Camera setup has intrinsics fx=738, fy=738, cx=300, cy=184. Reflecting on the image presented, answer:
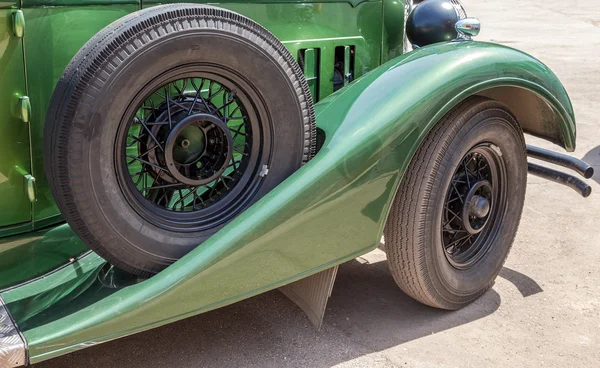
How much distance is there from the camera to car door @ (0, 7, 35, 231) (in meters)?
2.40

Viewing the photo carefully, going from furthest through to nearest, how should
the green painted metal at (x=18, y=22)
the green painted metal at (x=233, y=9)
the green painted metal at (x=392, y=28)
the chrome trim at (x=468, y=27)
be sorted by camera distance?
the green painted metal at (x=392, y=28) → the chrome trim at (x=468, y=27) → the green painted metal at (x=233, y=9) → the green painted metal at (x=18, y=22)

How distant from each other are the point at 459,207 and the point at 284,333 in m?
0.91

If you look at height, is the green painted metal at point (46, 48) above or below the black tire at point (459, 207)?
above

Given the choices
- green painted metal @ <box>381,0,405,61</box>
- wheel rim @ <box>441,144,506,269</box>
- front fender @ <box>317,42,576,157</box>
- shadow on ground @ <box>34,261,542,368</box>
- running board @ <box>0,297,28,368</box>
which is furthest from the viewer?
green painted metal @ <box>381,0,405,61</box>

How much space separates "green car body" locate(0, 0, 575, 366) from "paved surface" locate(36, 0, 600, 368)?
44cm

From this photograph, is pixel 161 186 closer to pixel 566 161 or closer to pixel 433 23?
pixel 433 23

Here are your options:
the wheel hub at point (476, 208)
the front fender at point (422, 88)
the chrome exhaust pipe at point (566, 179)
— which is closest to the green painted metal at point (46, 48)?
the front fender at point (422, 88)

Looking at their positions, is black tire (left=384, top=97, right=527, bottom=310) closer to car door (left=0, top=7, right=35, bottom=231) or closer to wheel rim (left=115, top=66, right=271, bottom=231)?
wheel rim (left=115, top=66, right=271, bottom=231)

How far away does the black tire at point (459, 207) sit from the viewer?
112 inches

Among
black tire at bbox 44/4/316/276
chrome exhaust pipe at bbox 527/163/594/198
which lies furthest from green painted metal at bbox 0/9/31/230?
chrome exhaust pipe at bbox 527/163/594/198

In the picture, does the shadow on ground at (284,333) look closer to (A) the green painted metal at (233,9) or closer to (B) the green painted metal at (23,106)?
Result: (A) the green painted metal at (233,9)

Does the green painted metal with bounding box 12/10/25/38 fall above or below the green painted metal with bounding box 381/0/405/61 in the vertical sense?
above

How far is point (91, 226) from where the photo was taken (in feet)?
7.57

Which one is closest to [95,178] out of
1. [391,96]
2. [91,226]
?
[91,226]
